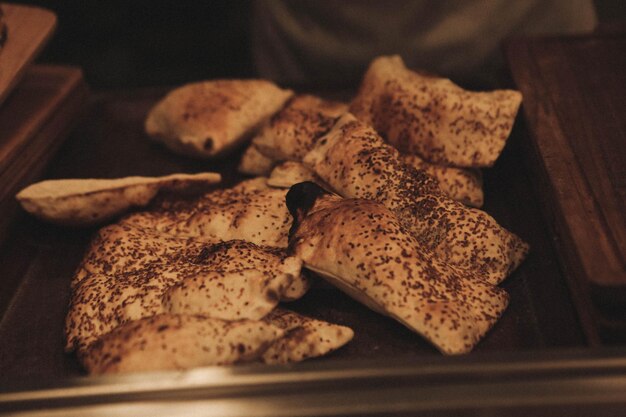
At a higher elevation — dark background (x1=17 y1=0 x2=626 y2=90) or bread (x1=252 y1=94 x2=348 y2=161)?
bread (x1=252 y1=94 x2=348 y2=161)

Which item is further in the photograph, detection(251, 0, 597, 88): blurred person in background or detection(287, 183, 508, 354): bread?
detection(251, 0, 597, 88): blurred person in background

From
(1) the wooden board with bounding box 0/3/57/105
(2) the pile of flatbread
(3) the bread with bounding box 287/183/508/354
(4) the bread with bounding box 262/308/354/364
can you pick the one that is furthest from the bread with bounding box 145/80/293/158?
(4) the bread with bounding box 262/308/354/364

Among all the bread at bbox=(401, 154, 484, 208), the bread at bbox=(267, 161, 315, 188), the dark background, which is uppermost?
the bread at bbox=(401, 154, 484, 208)

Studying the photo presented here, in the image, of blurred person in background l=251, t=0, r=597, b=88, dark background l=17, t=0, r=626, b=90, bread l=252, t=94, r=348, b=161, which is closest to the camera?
bread l=252, t=94, r=348, b=161

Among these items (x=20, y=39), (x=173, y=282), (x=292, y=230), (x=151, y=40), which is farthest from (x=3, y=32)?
(x=151, y=40)

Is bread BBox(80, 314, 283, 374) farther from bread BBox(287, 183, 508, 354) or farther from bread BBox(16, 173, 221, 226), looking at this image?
bread BBox(16, 173, 221, 226)

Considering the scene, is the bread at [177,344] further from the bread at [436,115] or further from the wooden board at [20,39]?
the wooden board at [20,39]

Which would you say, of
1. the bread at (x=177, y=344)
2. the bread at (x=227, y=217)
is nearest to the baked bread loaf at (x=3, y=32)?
the bread at (x=227, y=217)

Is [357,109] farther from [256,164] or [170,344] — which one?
[170,344]
